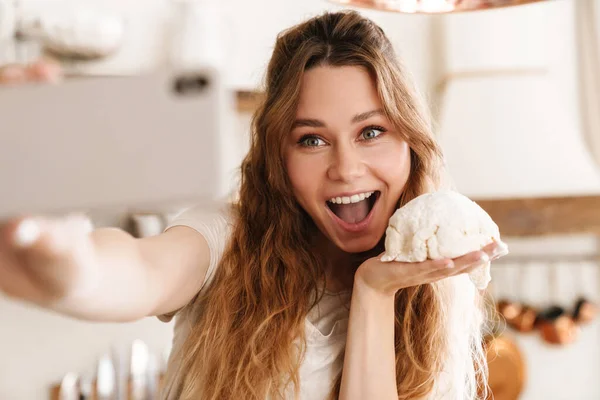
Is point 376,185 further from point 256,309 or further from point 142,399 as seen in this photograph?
point 142,399

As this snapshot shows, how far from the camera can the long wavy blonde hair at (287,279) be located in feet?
3.45

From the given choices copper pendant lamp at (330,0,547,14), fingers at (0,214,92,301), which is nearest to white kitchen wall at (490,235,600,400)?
copper pendant lamp at (330,0,547,14)

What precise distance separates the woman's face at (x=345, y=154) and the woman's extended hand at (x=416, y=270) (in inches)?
2.7

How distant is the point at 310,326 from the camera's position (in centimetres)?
110

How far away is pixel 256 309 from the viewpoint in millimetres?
1101

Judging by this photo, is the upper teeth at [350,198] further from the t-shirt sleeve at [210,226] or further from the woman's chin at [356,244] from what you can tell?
the t-shirt sleeve at [210,226]

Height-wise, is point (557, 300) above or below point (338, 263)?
below

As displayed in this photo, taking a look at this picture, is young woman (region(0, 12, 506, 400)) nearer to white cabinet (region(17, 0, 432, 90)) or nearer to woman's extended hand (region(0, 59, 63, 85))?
woman's extended hand (region(0, 59, 63, 85))

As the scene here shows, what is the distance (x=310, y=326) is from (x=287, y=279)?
90 mm

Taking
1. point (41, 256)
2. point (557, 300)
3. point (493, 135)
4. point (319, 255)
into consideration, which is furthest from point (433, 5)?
point (557, 300)

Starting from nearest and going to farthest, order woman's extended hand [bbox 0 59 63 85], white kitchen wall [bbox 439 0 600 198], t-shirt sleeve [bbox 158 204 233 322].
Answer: woman's extended hand [bbox 0 59 63 85] → t-shirt sleeve [bbox 158 204 233 322] → white kitchen wall [bbox 439 0 600 198]

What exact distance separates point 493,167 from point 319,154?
4.29 ft

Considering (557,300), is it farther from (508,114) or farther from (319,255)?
(319,255)

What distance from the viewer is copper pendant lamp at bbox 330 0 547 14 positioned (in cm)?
87
